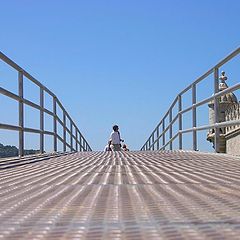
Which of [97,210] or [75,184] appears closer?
[97,210]

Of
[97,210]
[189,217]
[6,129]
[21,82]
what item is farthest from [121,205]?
[21,82]

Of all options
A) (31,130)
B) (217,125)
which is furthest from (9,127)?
(217,125)

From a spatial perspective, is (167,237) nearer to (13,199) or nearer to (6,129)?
(13,199)

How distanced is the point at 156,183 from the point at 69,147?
8.58 metres

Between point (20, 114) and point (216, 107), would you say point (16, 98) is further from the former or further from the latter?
point (216, 107)

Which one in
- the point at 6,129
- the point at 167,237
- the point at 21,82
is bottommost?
the point at 167,237

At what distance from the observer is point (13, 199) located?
6.71 ft

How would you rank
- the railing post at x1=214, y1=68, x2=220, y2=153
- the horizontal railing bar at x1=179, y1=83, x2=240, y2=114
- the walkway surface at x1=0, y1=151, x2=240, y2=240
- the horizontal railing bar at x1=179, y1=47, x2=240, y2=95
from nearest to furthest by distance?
the walkway surface at x1=0, y1=151, x2=240, y2=240 < the horizontal railing bar at x1=179, y1=83, x2=240, y2=114 < the horizontal railing bar at x1=179, y1=47, x2=240, y2=95 < the railing post at x1=214, y1=68, x2=220, y2=153

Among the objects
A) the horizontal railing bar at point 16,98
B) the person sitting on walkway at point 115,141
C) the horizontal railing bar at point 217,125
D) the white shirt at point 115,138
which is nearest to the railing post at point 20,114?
the horizontal railing bar at point 16,98

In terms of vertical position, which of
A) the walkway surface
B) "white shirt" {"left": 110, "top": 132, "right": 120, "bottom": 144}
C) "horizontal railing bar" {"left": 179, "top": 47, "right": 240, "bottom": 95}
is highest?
"horizontal railing bar" {"left": 179, "top": 47, "right": 240, "bottom": 95}

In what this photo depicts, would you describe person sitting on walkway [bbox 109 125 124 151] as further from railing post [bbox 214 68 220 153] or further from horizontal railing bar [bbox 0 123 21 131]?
horizontal railing bar [bbox 0 123 21 131]

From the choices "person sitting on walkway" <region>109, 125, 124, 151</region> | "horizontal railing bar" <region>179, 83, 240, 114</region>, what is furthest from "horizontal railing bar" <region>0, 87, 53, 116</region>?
"person sitting on walkway" <region>109, 125, 124, 151</region>

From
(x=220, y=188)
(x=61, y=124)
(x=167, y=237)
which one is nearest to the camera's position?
(x=167, y=237)

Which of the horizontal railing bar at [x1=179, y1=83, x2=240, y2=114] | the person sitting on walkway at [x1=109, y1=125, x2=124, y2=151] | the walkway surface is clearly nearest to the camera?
the walkway surface
